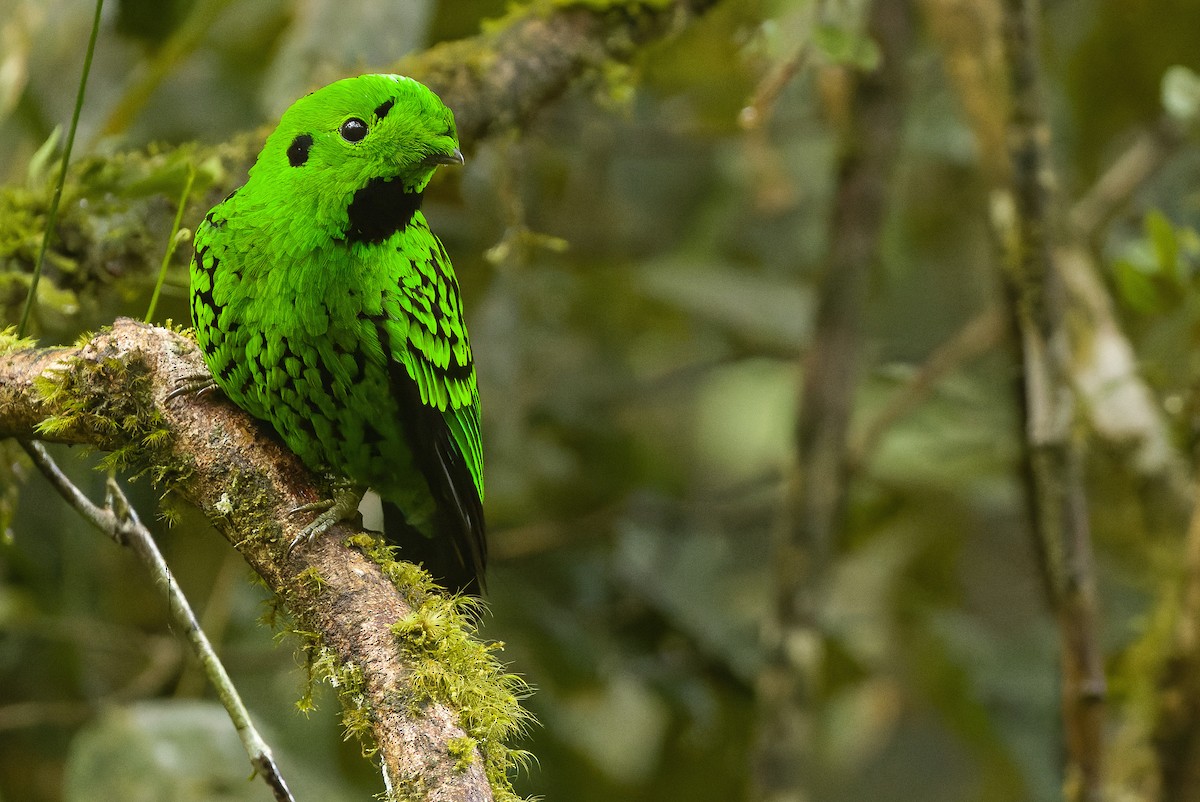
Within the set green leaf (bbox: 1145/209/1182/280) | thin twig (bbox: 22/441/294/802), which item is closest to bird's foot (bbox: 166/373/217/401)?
thin twig (bbox: 22/441/294/802)

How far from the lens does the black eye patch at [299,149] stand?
1.89 m

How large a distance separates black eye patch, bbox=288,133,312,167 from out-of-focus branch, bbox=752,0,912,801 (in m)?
2.11

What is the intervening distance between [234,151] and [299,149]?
0.72 metres

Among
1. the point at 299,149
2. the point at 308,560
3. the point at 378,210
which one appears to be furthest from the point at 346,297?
the point at 308,560

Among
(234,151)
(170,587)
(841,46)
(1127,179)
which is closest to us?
(170,587)

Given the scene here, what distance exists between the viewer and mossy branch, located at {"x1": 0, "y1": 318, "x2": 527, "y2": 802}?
1401 millimetres

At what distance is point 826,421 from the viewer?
376cm

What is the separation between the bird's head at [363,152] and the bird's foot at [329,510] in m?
0.40

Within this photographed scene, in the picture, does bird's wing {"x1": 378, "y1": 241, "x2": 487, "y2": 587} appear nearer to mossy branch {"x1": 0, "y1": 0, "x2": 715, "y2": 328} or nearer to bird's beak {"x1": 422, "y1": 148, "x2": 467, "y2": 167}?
bird's beak {"x1": 422, "y1": 148, "x2": 467, "y2": 167}

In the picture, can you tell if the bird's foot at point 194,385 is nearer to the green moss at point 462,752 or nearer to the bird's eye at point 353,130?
the bird's eye at point 353,130

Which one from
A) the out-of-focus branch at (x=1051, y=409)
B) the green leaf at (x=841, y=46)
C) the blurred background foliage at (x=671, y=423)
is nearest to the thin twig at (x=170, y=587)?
the blurred background foliage at (x=671, y=423)

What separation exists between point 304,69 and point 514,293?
1154mm

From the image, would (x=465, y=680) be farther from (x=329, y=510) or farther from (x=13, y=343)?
(x=13, y=343)

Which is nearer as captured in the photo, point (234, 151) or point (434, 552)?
point (434, 552)
